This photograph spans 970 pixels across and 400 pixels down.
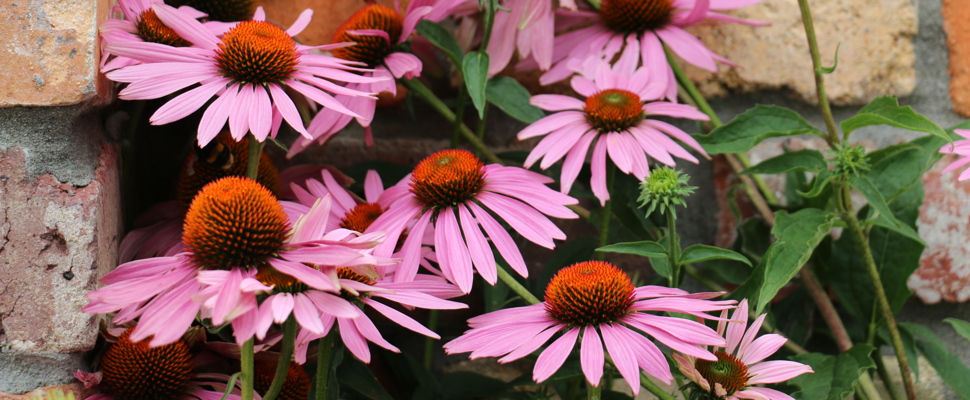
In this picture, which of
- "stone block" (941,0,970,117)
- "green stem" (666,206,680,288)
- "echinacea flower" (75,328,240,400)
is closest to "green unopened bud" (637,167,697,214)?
"green stem" (666,206,680,288)

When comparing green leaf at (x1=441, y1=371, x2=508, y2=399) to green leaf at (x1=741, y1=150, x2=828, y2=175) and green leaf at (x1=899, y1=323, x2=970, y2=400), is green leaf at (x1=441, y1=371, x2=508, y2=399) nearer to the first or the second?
green leaf at (x1=741, y1=150, x2=828, y2=175)

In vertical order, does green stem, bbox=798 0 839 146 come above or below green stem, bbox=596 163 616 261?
above

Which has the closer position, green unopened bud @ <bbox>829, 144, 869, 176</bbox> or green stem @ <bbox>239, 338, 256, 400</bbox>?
green stem @ <bbox>239, 338, 256, 400</bbox>

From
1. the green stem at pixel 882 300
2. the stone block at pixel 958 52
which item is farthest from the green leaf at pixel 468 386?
the stone block at pixel 958 52

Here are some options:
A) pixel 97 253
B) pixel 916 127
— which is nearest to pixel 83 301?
pixel 97 253

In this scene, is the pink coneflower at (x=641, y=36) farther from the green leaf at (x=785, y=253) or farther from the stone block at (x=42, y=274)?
the stone block at (x=42, y=274)

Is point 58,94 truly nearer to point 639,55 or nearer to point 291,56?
point 291,56
